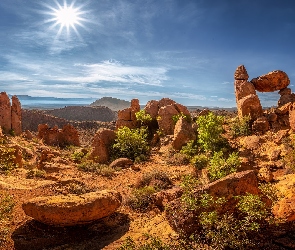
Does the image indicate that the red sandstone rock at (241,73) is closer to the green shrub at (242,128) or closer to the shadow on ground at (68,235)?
the green shrub at (242,128)

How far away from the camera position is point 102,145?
75.3 ft

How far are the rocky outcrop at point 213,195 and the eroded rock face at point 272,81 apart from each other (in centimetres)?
1846

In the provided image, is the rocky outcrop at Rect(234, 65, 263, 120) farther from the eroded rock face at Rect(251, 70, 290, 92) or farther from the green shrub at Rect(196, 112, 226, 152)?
the green shrub at Rect(196, 112, 226, 152)

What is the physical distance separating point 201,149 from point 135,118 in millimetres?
9935

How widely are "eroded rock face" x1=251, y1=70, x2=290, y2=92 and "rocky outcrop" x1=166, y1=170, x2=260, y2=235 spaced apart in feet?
60.6

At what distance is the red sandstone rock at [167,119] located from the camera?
26219mm

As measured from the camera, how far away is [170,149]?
22.5m

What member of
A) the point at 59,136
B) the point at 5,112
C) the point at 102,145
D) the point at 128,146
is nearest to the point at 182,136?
the point at 128,146

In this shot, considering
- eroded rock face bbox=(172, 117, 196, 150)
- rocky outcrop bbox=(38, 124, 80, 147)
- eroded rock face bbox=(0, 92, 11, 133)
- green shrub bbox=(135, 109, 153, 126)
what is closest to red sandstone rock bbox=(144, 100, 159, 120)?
green shrub bbox=(135, 109, 153, 126)

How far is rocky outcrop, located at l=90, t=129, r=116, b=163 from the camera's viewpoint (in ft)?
72.8

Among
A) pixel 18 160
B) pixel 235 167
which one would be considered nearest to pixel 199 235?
pixel 235 167

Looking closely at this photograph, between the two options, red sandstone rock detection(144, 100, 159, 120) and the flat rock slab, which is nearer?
the flat rock slab

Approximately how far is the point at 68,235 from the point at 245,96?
19.9 m

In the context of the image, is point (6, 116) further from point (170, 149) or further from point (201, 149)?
point (201, 149)
